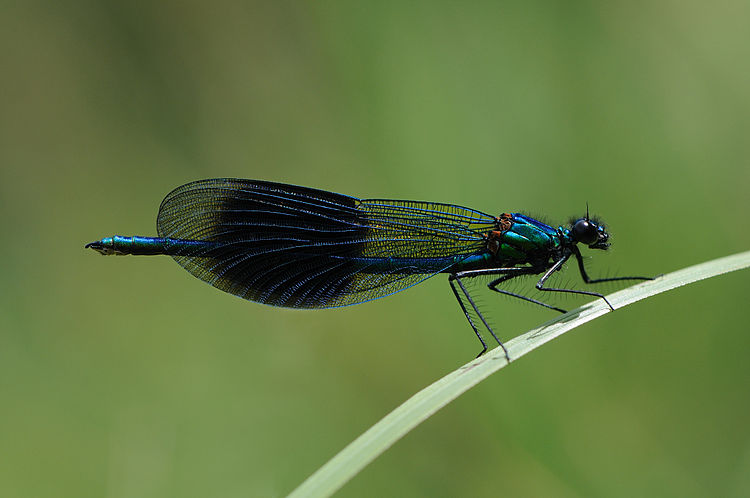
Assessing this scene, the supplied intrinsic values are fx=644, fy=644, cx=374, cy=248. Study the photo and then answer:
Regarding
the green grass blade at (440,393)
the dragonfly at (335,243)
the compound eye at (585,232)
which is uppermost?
the dragonfly at (335,243)

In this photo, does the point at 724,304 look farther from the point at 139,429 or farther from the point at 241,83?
the point at 241,83

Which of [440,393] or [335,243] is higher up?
[335,243]

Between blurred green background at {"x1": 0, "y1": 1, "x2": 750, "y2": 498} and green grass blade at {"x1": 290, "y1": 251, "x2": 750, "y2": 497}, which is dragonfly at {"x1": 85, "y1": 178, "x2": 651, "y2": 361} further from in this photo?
green grass blade at {"x1": 290, "y1": 251, "x2": 750, "y2": 497}

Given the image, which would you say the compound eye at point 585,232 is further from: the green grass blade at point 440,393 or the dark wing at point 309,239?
the green grass blade at point 440,393

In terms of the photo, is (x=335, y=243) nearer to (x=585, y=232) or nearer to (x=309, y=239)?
(x=309, y=239)

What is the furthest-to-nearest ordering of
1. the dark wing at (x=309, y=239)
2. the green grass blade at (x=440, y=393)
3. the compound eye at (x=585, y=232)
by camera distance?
the compound eye at (x=585, y=232) → the dark wing at (x=309, y=239) → the green grass blade at (x=440, y=393)

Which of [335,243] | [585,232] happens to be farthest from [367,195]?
[585,232]

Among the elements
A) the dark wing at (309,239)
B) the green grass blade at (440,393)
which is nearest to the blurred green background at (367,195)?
the dark wing at (309,239)

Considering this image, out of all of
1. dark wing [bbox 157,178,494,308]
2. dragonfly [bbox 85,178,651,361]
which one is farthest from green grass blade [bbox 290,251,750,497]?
dark wing [bbox 157,178,494,308]
